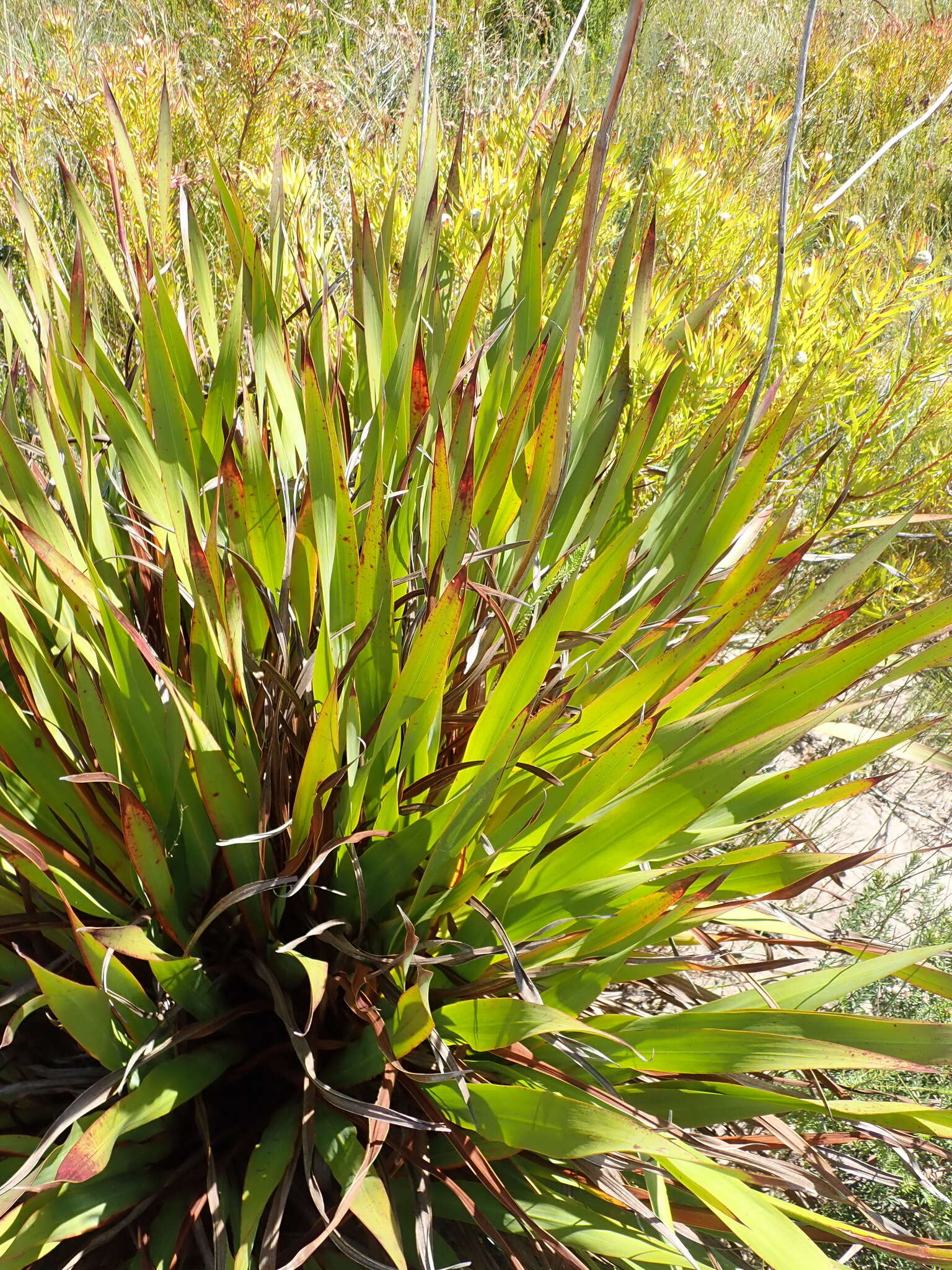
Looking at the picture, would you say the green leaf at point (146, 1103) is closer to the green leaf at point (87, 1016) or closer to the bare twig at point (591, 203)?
the green leaf at point (87, 1016)

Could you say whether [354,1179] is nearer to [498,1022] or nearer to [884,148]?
[498,1022]

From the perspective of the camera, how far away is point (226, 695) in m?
0.86

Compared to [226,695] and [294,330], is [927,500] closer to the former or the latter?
[294,330]

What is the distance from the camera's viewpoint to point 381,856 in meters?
0.79

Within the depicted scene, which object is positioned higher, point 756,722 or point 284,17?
point 284,17

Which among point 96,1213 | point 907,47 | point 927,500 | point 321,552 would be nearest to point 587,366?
point 321,552

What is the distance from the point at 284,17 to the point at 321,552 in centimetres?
269

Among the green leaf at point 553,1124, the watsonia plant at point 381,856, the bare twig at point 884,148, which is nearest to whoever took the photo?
the green leaf at point 553,1124

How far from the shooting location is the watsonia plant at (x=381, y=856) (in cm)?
66

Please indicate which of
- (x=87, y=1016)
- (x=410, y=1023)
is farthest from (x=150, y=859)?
(x=410, y=1023)

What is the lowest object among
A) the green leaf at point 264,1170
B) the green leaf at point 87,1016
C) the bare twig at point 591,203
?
the green leaf at point 264,1170

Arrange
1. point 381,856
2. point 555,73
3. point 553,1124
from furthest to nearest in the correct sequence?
point 555,73
point 381,856
point 553,1124

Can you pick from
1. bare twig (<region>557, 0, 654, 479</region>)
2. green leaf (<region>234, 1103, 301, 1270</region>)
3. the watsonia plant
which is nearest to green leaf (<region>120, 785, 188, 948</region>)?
the watsonia plant

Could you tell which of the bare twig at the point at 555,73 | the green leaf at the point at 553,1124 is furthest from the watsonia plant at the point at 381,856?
the bare twig at the point at 555,73
